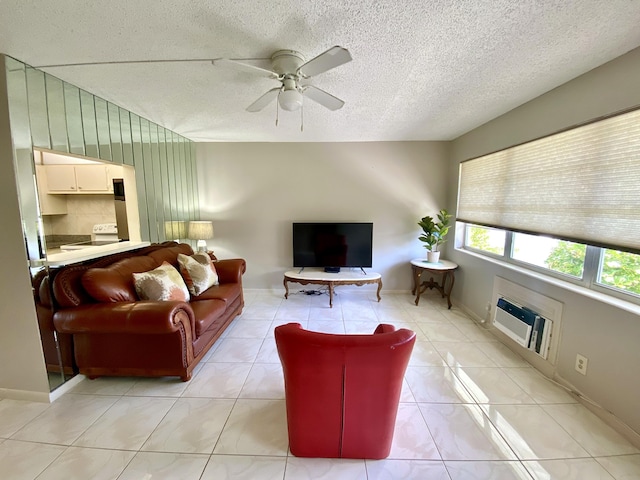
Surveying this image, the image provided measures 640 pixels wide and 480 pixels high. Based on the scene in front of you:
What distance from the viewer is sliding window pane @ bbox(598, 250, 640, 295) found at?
1.64 m

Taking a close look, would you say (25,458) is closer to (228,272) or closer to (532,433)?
(228,272)

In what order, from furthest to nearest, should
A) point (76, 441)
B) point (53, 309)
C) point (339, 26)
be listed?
1. point (53, 309)
2. point (76, 441)
3. point (339, 26)

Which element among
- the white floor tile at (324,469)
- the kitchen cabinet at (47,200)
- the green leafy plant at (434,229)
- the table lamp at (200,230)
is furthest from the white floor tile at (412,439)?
the kitchen cabinet at (47,200)

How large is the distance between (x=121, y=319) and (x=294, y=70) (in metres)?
2.14

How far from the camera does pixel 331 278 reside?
352 centimetres

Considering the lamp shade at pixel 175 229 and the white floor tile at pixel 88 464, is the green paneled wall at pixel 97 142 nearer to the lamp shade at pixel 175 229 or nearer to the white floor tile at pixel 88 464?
the lamp shade at pixel 175 229

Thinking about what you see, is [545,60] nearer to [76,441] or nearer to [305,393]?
[305,393]

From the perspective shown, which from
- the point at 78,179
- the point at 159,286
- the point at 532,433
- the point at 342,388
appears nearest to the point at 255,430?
the point at 342,388

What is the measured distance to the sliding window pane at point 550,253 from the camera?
2.01m

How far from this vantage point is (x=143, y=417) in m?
1.69

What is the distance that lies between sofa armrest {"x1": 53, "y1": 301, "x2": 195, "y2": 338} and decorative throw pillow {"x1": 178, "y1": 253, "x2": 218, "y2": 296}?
775mm

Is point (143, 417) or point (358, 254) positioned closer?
point (143, 417)

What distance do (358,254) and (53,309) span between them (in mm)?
3250

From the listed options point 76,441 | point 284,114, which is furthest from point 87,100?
point 76,441
